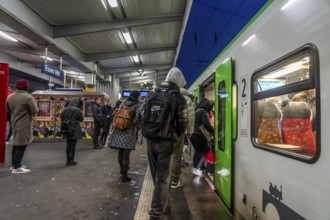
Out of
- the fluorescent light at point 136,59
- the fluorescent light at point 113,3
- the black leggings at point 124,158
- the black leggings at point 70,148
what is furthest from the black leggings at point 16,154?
the fluorescent light at point 136,59

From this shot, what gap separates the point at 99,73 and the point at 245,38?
12796 millimetres

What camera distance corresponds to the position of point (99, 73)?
14.1 meters

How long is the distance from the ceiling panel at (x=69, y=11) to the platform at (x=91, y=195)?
4.52 metres

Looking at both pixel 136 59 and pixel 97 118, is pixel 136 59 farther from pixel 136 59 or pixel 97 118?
pixel 97 118

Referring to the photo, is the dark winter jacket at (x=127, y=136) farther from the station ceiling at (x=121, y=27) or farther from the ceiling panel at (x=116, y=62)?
the ceiling panel at (x=116, y=62)

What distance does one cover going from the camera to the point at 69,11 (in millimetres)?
7227

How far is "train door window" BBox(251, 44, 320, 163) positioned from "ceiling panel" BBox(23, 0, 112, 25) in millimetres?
6363

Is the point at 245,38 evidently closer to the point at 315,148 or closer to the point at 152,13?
the point at 315,148

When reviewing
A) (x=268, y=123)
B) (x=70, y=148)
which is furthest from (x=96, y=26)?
(x=268, y=123)

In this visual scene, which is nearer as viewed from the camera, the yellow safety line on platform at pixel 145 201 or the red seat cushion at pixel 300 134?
the red seat cushion at pixel 300 134

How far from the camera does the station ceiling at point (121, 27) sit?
17.1ft

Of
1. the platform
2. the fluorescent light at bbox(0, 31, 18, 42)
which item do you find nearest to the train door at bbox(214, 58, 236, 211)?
the platform

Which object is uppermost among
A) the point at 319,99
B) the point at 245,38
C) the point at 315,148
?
the point at 245,38

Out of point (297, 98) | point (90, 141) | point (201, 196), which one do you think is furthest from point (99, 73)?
point (297, 98)
